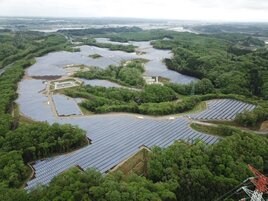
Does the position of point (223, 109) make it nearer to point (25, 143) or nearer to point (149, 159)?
point (149, 159)

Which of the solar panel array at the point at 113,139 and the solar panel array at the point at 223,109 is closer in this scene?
the solar panel array at the point at 113,139

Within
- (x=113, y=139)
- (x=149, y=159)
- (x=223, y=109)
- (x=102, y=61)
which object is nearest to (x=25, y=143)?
(x=113, y=139)

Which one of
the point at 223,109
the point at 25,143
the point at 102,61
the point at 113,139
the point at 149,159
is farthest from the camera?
the point at 102,61

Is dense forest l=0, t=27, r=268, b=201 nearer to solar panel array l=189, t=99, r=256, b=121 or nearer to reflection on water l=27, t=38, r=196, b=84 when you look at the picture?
solar panel array l=189, t=99, r=256, b=121

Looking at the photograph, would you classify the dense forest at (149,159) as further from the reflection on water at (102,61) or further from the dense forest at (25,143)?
the reflection on water at (102,61)

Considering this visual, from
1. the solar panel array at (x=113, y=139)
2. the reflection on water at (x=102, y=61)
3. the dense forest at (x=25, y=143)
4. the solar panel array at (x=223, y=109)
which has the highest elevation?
the dense forest at (x=25, y=143)

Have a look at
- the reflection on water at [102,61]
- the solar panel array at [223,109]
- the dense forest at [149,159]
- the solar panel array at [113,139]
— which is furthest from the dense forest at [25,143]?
the reflection on water at [102,61]

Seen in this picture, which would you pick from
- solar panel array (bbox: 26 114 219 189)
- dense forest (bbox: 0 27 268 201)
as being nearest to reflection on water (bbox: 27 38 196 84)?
dense forest (bbox: 0 27 268 201)
